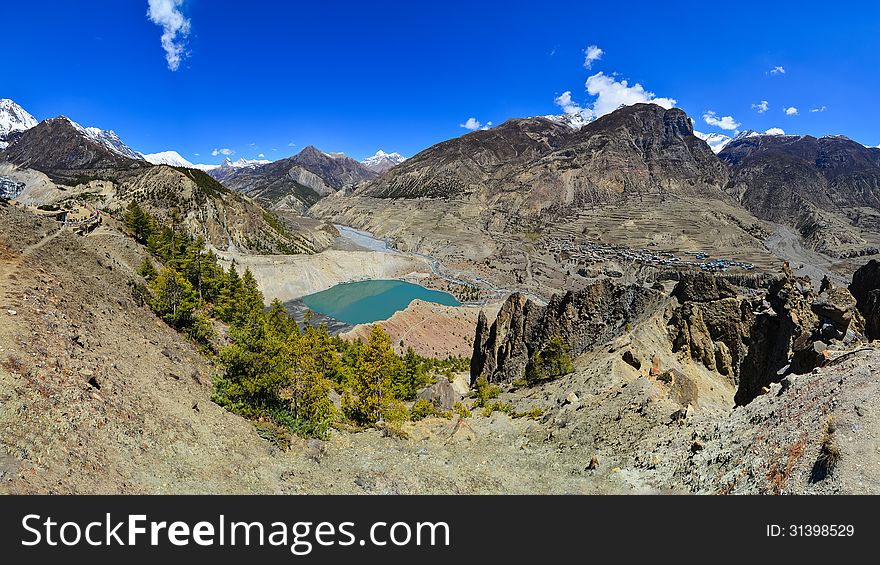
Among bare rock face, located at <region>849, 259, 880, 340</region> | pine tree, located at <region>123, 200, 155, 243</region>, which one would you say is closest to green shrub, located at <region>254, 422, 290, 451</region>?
bare rock face, located at <region>849, 259, 880, 340</region>

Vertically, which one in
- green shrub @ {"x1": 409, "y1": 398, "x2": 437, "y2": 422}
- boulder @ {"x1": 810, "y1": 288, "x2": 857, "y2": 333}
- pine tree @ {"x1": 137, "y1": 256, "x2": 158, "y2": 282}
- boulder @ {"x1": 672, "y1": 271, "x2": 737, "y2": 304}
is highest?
pine tree @ {"x1": 137, "y1": 256, "x2": 158, "y2": 282}

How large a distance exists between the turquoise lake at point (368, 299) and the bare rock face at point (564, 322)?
55.2m

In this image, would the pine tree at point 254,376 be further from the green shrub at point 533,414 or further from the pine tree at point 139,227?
the pine tree at point 139,227

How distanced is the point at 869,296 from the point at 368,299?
99859 millimetres

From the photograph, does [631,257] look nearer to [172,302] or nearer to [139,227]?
[139,227]

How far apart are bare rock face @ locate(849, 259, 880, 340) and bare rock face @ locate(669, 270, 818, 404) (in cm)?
215

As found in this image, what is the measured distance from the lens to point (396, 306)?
108 m

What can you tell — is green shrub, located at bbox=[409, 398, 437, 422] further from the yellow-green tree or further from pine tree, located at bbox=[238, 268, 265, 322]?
pine tree, located at bbox=[238, 268, 265, 322]

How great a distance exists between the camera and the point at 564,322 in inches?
1468

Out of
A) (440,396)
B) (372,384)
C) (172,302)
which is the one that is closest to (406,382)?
(440,396)

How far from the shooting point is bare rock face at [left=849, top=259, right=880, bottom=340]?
21.1 metres
